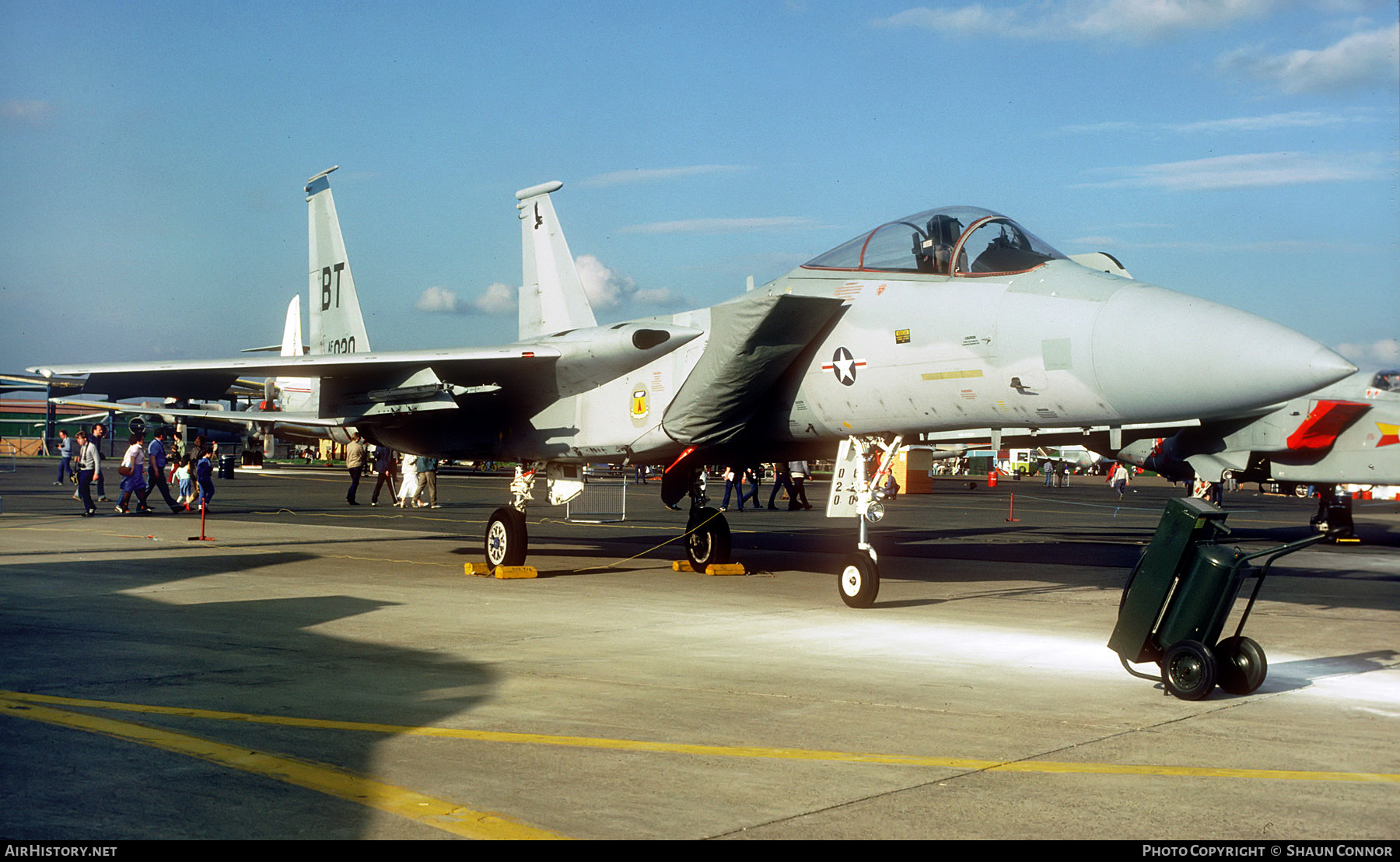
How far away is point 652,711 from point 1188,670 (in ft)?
10.5

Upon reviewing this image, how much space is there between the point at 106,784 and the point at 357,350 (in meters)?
12.7

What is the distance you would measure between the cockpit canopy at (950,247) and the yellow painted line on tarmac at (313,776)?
23.2ft

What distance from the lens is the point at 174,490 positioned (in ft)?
129

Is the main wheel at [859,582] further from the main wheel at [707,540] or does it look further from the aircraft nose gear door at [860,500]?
the main wheel at [707,540]

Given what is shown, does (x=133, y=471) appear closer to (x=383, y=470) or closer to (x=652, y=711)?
(x=383, y=470)

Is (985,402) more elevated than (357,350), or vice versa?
(357,350)

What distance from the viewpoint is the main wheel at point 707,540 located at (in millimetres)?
14391

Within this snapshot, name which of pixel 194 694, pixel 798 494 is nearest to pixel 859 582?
pixel 194 694

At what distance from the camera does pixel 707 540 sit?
47.2 feet

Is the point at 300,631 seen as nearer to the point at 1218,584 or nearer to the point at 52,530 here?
the point at 1218,584

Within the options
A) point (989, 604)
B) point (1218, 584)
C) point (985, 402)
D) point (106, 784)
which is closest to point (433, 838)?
point (106, 784)

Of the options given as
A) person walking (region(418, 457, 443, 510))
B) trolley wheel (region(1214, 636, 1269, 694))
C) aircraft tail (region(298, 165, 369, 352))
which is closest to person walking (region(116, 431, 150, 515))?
person walking (region(418, 457, 443, 510))

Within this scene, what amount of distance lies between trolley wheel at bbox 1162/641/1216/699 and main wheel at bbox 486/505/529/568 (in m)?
8.28

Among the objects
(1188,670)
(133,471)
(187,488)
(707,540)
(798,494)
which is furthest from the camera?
(798,494)
